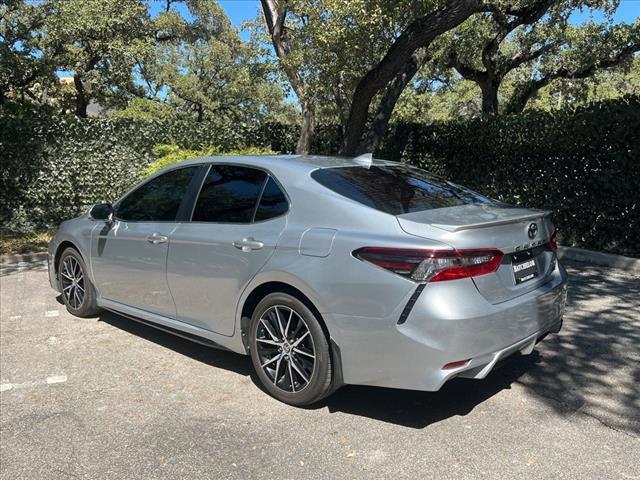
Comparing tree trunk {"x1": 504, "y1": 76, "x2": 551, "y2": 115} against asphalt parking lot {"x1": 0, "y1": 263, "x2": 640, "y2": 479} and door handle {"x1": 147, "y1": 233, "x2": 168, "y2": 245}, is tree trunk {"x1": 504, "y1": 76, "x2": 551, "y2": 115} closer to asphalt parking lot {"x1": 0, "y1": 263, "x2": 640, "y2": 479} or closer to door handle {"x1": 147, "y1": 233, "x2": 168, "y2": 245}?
asphalt parking lot {"x1": 0, "y1": 263, "x2": 640, "y2": 479}

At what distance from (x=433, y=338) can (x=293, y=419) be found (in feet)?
3.70

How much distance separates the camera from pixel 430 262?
3.15 m

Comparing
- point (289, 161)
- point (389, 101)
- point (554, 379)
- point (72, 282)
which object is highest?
point (389, 101)

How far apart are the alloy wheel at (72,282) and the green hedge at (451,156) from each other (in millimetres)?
6010

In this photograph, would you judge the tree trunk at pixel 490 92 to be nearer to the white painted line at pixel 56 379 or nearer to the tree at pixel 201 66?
the tree at pixel 201 66

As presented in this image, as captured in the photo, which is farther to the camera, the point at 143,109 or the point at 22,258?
the point at 143,109

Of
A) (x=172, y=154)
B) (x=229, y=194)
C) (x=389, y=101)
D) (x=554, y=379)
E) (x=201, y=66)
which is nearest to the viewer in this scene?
(x=554, y=379)

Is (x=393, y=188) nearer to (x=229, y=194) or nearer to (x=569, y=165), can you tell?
(x=229, y=194)

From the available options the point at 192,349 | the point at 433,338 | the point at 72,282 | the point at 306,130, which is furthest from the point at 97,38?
the point at 433,338

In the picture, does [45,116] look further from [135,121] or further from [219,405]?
[219,405]

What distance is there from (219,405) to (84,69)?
17162 mm

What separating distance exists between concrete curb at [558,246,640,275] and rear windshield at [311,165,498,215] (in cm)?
437

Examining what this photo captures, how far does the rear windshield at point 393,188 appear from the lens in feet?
12.2

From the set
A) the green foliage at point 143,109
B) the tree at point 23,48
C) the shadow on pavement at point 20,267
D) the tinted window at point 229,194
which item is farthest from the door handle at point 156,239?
the green foliage at point 143,109
